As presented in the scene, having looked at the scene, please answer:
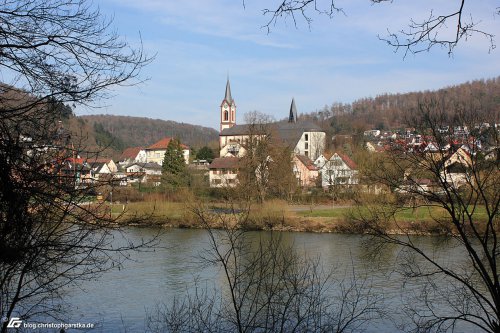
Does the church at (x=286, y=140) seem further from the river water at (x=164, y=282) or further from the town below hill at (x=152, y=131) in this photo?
the river water at (x=164, y=282)

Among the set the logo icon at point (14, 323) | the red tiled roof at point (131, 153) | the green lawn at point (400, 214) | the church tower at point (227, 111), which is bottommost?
the green lawn at point (400, 214)

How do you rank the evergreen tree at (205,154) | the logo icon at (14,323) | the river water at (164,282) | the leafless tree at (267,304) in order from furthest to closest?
the evergreen tree at (205,154) → the river water at (164,282) → the leafless tree at (267,304) → the logo icon at (14,323)

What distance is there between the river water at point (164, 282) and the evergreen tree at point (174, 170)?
18032mm

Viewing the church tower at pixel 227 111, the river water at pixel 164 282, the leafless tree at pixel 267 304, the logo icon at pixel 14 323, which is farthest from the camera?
the church tower at pixel 227 111

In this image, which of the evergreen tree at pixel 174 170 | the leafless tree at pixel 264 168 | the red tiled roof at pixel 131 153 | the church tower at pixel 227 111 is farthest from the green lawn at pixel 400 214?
the red tiled roof at pixel 131 153

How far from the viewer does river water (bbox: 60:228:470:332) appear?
1095 cm

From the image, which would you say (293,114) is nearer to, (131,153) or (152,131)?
(131,153)

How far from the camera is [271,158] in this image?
3584 cm

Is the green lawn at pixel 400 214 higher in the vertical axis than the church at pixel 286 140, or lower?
lower

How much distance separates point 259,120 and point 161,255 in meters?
24.7

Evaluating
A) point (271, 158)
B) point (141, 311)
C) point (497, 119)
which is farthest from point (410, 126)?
point (271, 158)

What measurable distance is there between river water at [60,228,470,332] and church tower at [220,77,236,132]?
69258 millimetres

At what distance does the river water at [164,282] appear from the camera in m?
10.9

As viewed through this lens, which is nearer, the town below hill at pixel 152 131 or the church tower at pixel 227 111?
the church tower at pixel 227 111
